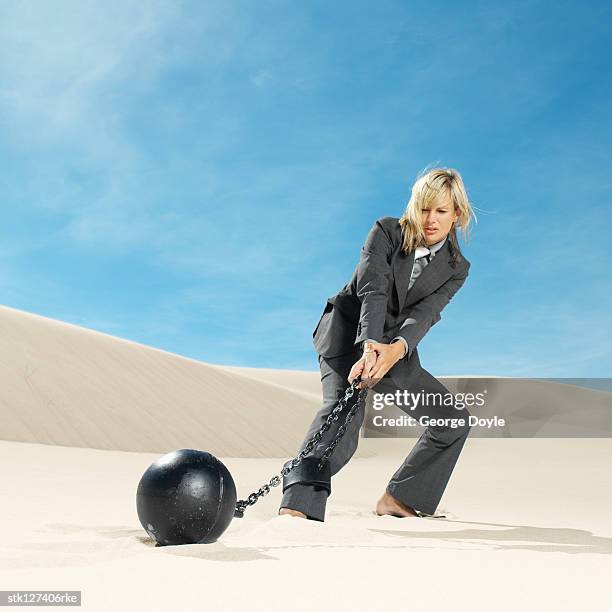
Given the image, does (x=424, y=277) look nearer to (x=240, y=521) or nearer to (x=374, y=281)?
(x=374, y=281)

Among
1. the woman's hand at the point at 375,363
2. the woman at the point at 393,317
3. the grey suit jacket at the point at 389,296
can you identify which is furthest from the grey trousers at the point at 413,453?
the woman's hand at the point at 375,363

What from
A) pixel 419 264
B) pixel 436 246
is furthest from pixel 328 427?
pixel 436 246

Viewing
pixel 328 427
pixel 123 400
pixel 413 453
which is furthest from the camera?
pixel 123 400

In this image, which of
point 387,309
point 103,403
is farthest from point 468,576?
point 103,403

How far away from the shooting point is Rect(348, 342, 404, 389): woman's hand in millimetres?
4496

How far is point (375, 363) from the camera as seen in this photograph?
180 inches

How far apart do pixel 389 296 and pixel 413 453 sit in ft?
4.00

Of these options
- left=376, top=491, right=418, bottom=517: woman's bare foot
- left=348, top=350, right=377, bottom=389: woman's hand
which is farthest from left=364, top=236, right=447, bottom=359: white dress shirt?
left=376, top=491, right=418, bottom=517: woman's bare foot

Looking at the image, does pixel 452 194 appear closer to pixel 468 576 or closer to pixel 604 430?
pixel 468 576

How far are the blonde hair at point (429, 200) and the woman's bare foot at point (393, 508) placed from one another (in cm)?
185

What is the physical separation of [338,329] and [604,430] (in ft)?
58.7

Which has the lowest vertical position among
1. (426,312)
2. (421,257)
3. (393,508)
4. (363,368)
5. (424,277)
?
(393,508)

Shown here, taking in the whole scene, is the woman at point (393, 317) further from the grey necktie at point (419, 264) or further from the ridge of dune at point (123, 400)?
the ridge of dune at point (123, 400)

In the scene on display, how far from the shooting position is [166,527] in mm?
3689
